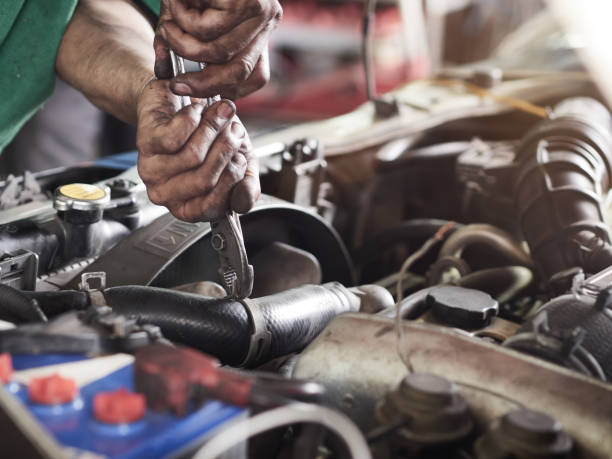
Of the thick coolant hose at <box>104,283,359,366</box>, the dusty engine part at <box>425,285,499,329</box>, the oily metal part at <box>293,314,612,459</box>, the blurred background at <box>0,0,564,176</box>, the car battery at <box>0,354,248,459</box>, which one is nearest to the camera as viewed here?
the car battery at <box>0,354,248,459</box>

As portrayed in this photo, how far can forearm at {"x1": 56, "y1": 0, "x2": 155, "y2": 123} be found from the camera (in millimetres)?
1240

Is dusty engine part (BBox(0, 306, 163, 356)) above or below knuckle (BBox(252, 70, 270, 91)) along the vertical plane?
below

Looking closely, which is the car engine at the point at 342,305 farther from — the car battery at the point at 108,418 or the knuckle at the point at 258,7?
the knuckle at the point at 258,7

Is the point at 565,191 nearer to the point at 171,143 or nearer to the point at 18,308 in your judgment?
the point at 171,143

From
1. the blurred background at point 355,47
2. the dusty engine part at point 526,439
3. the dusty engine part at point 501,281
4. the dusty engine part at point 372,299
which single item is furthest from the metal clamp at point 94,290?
the blurred background at point 355,47

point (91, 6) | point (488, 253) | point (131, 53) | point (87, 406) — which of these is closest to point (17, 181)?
point (131, 53)

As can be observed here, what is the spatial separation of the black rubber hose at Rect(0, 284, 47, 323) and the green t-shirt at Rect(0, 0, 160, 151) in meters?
0.74

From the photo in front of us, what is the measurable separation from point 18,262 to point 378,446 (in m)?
0.53

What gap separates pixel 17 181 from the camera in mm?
1182

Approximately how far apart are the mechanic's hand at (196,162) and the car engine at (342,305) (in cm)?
11

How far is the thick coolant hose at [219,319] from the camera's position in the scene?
808 mm

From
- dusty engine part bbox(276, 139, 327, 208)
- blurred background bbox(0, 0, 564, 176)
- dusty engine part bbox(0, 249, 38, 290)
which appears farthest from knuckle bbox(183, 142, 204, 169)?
blurred background bbox(0, 0, 564, 176)

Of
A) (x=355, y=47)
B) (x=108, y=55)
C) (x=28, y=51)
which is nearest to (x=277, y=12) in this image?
(x=108, y=55)

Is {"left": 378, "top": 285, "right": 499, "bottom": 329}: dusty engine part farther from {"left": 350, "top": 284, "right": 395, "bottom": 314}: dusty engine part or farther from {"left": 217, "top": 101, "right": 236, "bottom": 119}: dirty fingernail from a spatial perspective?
{"left": 217, "top": 101, "right": 236, "bottom": 119}: dirty fingernail
